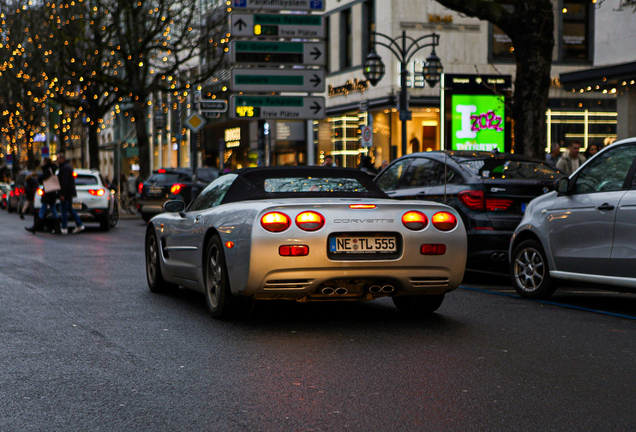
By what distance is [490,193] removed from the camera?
36.1 feet

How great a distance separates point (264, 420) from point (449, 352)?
217 cm

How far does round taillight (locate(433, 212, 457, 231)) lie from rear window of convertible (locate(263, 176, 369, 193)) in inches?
43.0

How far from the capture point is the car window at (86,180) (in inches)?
938

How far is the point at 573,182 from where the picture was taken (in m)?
9.20

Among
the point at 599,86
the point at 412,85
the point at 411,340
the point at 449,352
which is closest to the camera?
the point at 449,352

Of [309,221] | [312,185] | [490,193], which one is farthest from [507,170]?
[309,221]

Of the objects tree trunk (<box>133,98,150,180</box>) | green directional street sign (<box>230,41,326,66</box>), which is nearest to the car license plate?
green directional street sign (<box>230,41,326,66</box>)

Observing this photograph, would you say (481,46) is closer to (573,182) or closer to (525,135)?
(525,135)

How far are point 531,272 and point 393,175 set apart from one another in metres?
3.65

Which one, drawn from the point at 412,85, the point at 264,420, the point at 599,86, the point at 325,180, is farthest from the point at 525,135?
the point at 412,85

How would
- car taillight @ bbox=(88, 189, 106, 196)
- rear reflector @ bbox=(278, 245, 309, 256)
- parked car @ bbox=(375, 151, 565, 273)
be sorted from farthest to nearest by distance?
1. car taillight @ bbox=(88, 189, 106, 196)
2. parked car @ bbox=(375, 151, 565, 273)
3. rear reflector @ bbox=(278, 245, 309, 256)

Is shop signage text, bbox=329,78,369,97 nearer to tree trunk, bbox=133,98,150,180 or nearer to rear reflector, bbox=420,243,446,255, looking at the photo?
tree trunk, bbox=133,98,150,180

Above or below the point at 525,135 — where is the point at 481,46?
above

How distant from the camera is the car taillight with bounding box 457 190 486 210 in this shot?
11.0 meters
